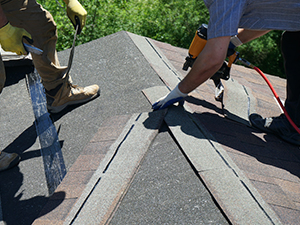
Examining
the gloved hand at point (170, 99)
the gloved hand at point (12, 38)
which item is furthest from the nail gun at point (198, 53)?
the gloved hand at point (12, 38)

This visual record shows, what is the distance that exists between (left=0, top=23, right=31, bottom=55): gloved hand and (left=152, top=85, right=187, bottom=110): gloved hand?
4.03 feet

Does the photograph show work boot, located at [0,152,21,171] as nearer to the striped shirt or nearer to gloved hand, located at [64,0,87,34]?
gloved hand, located at [64,0,87,34]

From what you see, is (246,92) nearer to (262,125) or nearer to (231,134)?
(262,125)

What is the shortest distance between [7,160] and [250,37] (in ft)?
8.48

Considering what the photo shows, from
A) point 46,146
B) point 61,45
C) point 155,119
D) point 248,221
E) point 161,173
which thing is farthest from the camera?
point 61,45

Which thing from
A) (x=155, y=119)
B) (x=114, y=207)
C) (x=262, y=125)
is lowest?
(x=262, y=125)

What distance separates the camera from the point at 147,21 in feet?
20.8

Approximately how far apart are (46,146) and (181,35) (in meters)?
4.45

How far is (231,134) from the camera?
2521 mm

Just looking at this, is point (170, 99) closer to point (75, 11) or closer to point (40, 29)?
point (75, 11)

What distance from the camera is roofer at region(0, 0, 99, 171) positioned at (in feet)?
7.70

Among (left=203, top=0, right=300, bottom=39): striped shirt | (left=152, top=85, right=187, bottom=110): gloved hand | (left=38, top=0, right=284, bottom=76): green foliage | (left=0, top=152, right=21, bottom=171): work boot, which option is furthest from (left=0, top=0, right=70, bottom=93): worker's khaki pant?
(left=38, top=0, right=284, bottom=76): green foliage

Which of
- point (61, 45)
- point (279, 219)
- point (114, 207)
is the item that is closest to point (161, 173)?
point (114, 207)

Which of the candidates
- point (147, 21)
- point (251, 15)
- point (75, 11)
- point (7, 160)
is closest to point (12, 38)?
point (75, 11)
